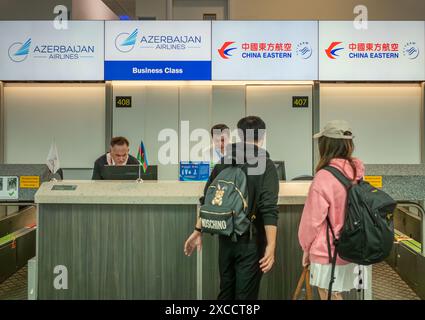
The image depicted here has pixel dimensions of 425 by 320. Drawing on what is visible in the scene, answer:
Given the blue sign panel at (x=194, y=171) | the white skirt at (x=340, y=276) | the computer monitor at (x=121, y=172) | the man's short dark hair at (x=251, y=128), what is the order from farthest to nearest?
the blue sign panel at (x=194, y=171) < the computer monitor at (x=121, y=172) < the man's short dark hair at (x=251, y=128) < the white skirt at (x=340, y=276)

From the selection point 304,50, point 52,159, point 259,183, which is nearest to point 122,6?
point 304,50

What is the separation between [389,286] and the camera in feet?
13.2

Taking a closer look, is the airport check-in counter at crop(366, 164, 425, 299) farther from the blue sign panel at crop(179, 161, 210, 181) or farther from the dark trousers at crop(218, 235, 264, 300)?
the blue sign panel at crop(179, 161, 210, 181)

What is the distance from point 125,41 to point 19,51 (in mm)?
1228

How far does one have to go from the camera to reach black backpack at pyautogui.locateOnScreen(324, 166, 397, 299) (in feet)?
6.33

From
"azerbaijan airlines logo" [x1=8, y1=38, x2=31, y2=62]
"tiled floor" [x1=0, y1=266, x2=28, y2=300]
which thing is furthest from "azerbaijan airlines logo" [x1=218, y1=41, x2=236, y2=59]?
"tiled floor" [x1=0, y1=266, x2=28, y2=300]

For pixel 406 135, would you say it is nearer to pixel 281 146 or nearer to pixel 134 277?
pixel 281 146

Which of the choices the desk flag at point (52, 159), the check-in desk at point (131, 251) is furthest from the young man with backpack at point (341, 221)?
the desk flag at point (52, 159)

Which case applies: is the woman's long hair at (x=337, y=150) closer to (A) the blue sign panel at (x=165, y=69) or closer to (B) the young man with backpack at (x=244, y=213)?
(B) the young man with backpack at (x=244, y=213)

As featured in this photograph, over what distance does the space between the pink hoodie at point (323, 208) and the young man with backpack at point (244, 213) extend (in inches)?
7.1

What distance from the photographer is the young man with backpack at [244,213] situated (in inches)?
81.0

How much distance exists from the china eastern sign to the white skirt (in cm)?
323

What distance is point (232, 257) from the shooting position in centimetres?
215

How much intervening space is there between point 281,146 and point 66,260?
323 cm
